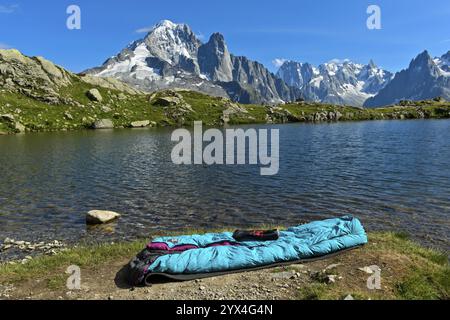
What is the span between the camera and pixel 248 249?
17.4 m

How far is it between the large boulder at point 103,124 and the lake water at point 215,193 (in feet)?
241

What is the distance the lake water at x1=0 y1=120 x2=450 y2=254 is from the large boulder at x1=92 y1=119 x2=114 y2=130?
241 ft

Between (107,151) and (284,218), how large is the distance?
51.5m

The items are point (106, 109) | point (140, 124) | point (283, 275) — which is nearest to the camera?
point (283, 275)

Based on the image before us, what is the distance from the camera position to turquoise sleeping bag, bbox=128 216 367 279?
1582cm

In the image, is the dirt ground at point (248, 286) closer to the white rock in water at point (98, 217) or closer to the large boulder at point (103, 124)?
the white rock in water at point (98, 217)

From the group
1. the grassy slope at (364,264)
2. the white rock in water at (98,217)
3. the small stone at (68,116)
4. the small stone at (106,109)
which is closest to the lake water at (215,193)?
the white rock in water at (98,217)

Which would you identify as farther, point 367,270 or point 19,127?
point 19,127

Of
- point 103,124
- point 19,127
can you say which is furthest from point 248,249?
point 103,124

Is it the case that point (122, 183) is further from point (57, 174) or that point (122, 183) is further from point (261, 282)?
point (261, 282)

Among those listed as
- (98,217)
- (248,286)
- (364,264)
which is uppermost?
(364,264)

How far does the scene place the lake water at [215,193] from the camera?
2803cm

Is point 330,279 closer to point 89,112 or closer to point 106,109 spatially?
point 89,112

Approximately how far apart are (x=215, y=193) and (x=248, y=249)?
21845 millimetres
